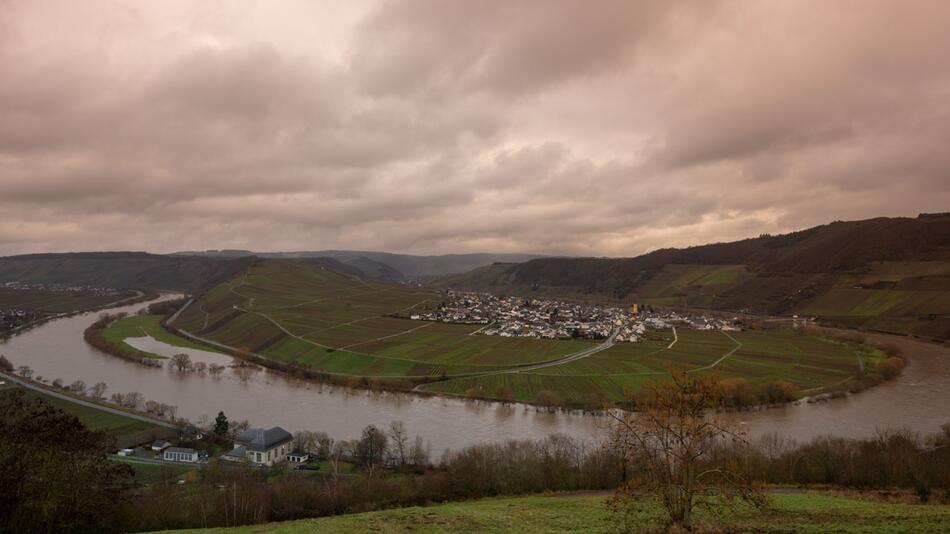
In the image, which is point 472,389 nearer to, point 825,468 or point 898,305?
point 825,468

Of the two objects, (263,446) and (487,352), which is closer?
(263,446)

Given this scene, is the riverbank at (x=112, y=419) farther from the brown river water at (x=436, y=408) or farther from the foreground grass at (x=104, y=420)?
the brown river water at (x=436, y=408)

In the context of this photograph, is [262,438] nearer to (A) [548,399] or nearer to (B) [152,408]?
(B) [152,408]

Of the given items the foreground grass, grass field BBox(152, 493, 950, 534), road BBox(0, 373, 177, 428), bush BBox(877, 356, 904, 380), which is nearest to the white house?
the foreground grass

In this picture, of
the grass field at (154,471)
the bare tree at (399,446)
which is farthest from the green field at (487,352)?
the grass field at (154,471)

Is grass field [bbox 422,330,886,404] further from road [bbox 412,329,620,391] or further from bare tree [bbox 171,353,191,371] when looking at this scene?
bare tree [bbox 171,353,191,371]

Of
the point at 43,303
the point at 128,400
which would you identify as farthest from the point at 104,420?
the point at 43,303

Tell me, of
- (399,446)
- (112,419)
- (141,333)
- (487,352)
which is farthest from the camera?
(141,333)
